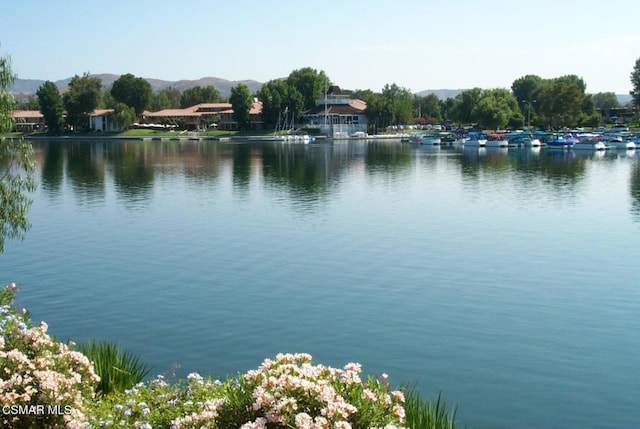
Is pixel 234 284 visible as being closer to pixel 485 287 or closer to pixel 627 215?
pixel 485 287

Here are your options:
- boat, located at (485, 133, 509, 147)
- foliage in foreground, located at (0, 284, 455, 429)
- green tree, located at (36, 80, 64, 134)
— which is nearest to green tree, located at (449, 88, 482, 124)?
boat, located at (485, 133, 509, 147)

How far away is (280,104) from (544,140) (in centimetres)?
6077

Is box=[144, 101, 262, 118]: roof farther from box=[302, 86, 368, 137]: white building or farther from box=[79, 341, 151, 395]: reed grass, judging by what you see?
box=[79, 341, 151, 395]: reed grass

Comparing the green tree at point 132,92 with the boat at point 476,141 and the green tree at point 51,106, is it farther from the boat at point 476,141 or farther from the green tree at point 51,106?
the boat at point 476,141

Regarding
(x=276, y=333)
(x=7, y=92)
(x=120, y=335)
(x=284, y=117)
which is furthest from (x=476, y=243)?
(x=284, y=117)

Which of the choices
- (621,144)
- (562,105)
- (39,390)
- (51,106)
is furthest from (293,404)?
(51,106)

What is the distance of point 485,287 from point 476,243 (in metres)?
7.72

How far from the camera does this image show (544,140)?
124250mm

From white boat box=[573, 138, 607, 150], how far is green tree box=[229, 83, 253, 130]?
255ft

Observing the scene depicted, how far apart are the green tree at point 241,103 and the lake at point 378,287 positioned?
113 meters

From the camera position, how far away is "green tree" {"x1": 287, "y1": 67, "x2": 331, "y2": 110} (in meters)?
174

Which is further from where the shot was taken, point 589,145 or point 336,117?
point 336,117

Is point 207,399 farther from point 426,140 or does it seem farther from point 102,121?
point 102,121

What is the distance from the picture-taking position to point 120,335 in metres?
18.7
